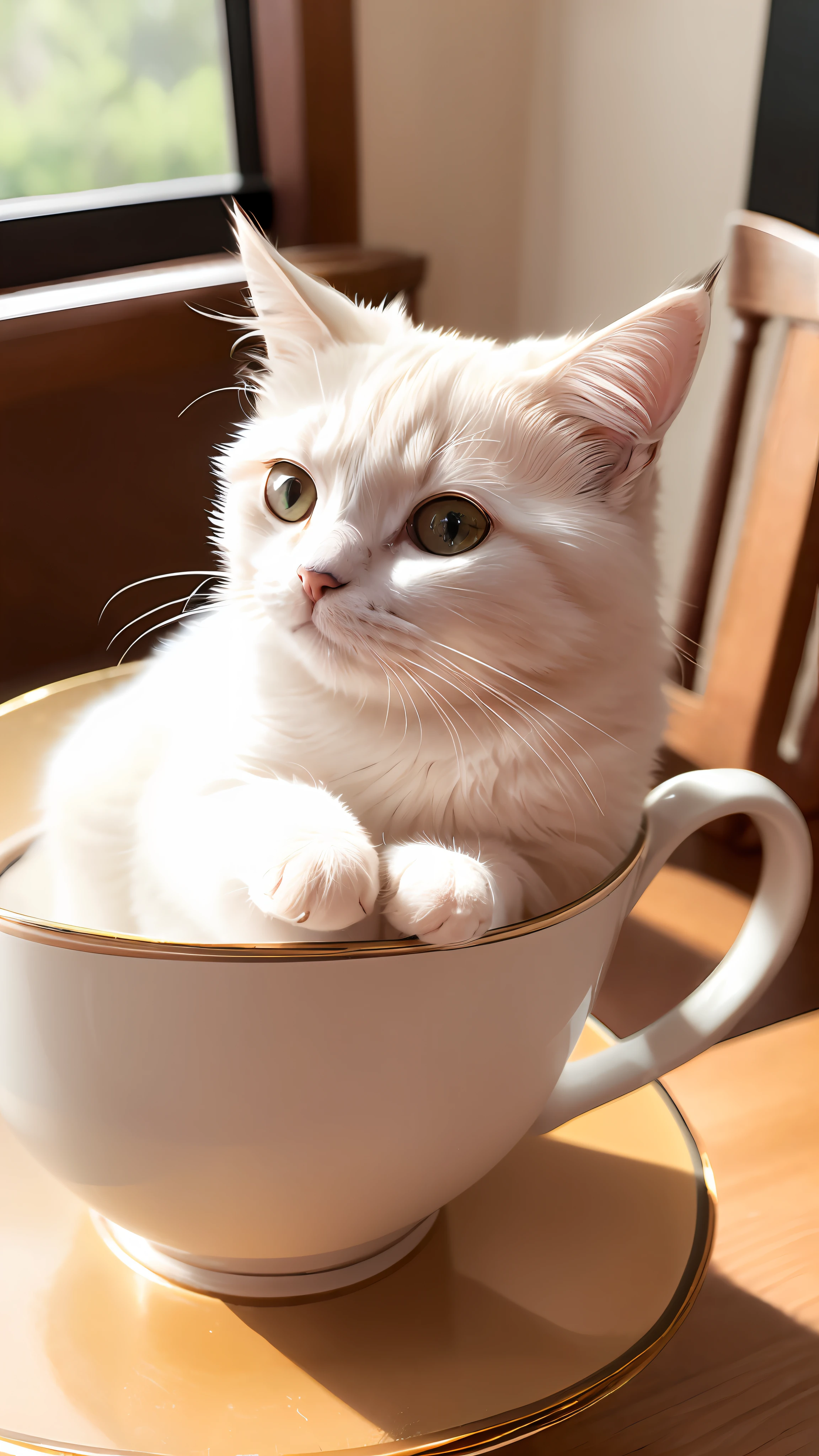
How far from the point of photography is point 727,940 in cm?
75

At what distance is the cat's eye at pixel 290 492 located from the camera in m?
0.53

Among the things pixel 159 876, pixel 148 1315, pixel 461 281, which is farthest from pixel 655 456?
pixel 461 281

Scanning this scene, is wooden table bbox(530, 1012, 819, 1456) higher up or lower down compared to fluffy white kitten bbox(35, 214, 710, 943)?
lower down

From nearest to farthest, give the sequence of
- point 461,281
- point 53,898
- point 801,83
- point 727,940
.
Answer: point 53,898 → point 727,940 → point 801,83 → point 461,281

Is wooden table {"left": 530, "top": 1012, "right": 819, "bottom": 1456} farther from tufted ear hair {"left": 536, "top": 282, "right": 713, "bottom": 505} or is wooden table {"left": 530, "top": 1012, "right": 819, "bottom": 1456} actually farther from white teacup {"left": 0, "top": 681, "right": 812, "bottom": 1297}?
tufted ear hair {"left": 536, "top": 282, "right": 713, "bottom": 505}

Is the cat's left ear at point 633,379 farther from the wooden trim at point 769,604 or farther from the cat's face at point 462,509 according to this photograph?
the wooden trim at point 769,604

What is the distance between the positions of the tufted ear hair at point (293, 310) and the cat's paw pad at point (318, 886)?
30cm

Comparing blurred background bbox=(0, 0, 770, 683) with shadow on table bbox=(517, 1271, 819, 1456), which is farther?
blurred background bbox=(0, 0, 770, 683)

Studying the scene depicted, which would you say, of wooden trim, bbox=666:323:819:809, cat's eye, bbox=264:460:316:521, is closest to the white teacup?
cat's eye, bbox=264:460:316:521

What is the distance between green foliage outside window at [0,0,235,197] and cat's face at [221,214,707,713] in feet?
2.82

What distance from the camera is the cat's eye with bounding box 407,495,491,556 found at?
474mm

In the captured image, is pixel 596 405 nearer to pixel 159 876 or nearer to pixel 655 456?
pixel 655 456

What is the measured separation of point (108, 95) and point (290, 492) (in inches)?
39.7

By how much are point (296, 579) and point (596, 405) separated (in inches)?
6.2
